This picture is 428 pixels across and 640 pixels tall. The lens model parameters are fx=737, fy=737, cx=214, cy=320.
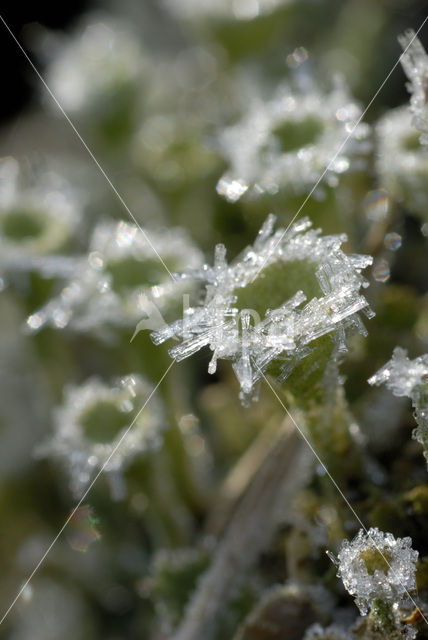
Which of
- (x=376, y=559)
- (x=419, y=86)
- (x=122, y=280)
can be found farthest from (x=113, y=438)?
(x=419, y=86)

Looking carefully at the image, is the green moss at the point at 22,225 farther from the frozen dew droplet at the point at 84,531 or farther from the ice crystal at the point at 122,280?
the frozen dew droplet at the point at 84,531

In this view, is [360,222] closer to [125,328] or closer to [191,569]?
[125,328]

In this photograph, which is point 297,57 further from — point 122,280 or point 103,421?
point 103,421

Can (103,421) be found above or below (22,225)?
below

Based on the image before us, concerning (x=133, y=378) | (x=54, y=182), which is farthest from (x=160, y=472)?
(x=54, y=182)

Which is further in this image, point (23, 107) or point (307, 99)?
point (23, 107)
